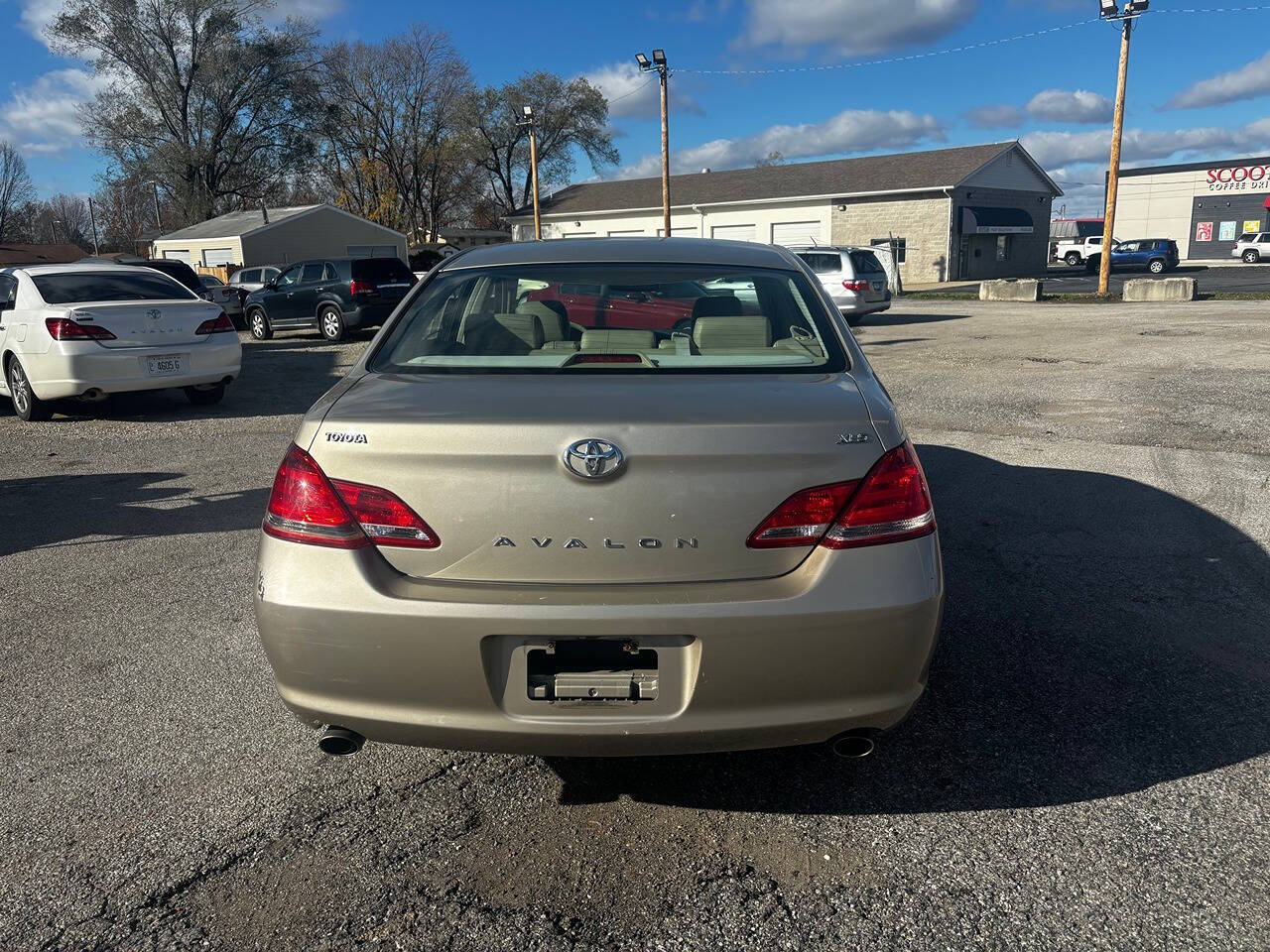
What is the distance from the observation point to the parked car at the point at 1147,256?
44.6 m

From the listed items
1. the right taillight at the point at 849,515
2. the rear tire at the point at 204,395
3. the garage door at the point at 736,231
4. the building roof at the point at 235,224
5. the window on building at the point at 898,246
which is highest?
the building roof at the point at 235,224

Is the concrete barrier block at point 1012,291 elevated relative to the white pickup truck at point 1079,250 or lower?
lower

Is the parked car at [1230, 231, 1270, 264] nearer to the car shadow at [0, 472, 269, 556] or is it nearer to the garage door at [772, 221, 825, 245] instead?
the garage door at [772, 221, 825, 245]

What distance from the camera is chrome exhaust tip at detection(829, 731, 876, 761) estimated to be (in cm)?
255

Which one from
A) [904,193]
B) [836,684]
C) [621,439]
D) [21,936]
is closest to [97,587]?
[21,936]

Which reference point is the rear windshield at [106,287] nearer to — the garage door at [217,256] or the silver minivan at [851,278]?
the silver minivan at [851,278]

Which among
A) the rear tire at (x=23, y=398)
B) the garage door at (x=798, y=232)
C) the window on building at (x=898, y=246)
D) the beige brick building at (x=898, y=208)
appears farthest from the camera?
the garage door at (x=798, y=232)

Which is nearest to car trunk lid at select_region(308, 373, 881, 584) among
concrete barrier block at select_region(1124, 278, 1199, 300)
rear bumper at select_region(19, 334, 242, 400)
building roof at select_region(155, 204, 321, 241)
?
rear bumper at select_region(19, 334, 242, 400)

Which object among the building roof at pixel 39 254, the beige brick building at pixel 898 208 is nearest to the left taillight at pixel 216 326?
the beige brick building at pixel 898 208

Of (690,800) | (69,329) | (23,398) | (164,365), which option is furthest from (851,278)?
(690,800)

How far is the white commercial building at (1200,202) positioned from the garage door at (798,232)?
29.9 m

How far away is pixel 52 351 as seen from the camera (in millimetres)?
9062

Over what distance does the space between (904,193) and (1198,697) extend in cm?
4173

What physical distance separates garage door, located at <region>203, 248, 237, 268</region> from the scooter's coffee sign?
184ft
